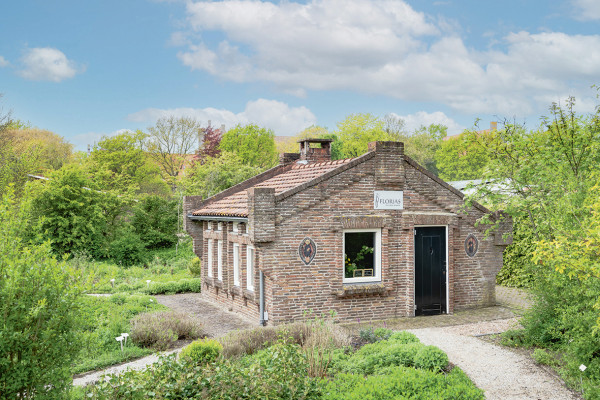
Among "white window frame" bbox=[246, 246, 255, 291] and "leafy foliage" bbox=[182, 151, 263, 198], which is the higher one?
"leafy foliage" bbox=[182, 151, 263, 198]

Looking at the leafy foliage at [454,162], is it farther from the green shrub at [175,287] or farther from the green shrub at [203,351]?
the green shrub at [203,351]

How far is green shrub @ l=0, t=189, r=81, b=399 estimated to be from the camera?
5.57m

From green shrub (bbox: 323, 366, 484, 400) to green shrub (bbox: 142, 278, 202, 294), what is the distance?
13.5 m

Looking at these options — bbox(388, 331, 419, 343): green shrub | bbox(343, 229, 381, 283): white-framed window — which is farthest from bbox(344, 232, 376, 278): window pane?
bbox(388, 331, 419, 343): green shrub

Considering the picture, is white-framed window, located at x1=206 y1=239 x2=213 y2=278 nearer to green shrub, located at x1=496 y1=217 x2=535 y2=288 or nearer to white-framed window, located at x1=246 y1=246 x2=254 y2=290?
white-framed window, located at x1=246 y1=246 x2=254 y2=290

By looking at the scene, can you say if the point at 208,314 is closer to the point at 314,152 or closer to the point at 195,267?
the point at 314,152

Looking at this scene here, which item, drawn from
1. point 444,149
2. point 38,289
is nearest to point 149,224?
point 38,289

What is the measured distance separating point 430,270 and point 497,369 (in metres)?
5.55

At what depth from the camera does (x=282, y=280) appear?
46.3 feet

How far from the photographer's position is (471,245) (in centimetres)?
1655

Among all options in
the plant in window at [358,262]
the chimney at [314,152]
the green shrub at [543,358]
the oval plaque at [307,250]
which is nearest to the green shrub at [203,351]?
the oval plaque at [307,250]

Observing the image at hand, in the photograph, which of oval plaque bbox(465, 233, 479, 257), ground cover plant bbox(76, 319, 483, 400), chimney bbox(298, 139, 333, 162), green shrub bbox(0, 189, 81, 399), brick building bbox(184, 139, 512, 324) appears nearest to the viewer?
green shrub bbox(0, 189, 81, 399)

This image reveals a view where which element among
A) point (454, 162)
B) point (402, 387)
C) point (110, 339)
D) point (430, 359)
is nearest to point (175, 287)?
point (110, 339)

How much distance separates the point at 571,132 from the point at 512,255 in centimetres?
1014
